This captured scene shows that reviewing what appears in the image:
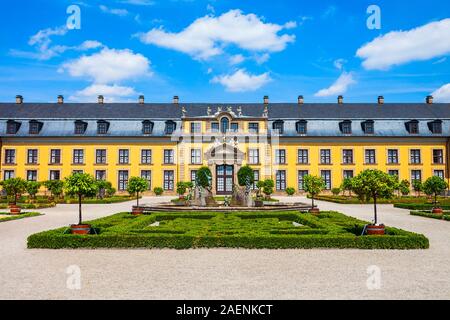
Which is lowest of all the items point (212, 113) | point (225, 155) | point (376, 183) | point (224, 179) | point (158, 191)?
point (158, 191)

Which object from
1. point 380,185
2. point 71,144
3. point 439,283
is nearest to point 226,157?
point 71,144

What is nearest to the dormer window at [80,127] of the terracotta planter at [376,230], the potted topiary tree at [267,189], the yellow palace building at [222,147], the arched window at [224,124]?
the yellow palace building at [222,147]

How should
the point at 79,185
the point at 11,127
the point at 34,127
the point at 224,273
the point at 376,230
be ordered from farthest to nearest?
the point at 34,127
the point at 11,127
the point at 79,185
the point at 376,230
the point at 224,273

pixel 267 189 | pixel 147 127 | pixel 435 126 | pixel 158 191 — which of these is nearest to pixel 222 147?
pixel 158 191

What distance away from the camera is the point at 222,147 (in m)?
47.7

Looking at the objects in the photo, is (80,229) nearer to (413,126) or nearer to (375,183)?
(375,183)

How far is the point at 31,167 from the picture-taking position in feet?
156

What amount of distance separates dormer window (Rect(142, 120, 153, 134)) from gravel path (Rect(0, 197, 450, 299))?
3632cm

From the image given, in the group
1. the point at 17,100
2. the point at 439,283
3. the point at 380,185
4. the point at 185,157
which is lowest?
the point at 439,283

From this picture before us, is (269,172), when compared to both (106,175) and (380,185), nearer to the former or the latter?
(106,175)

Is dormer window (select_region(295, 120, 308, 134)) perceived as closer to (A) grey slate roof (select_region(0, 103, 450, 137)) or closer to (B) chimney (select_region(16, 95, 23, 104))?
(A) grey slate roof (select_region(0, 103, 450, 137))

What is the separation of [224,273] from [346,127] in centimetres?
4271
